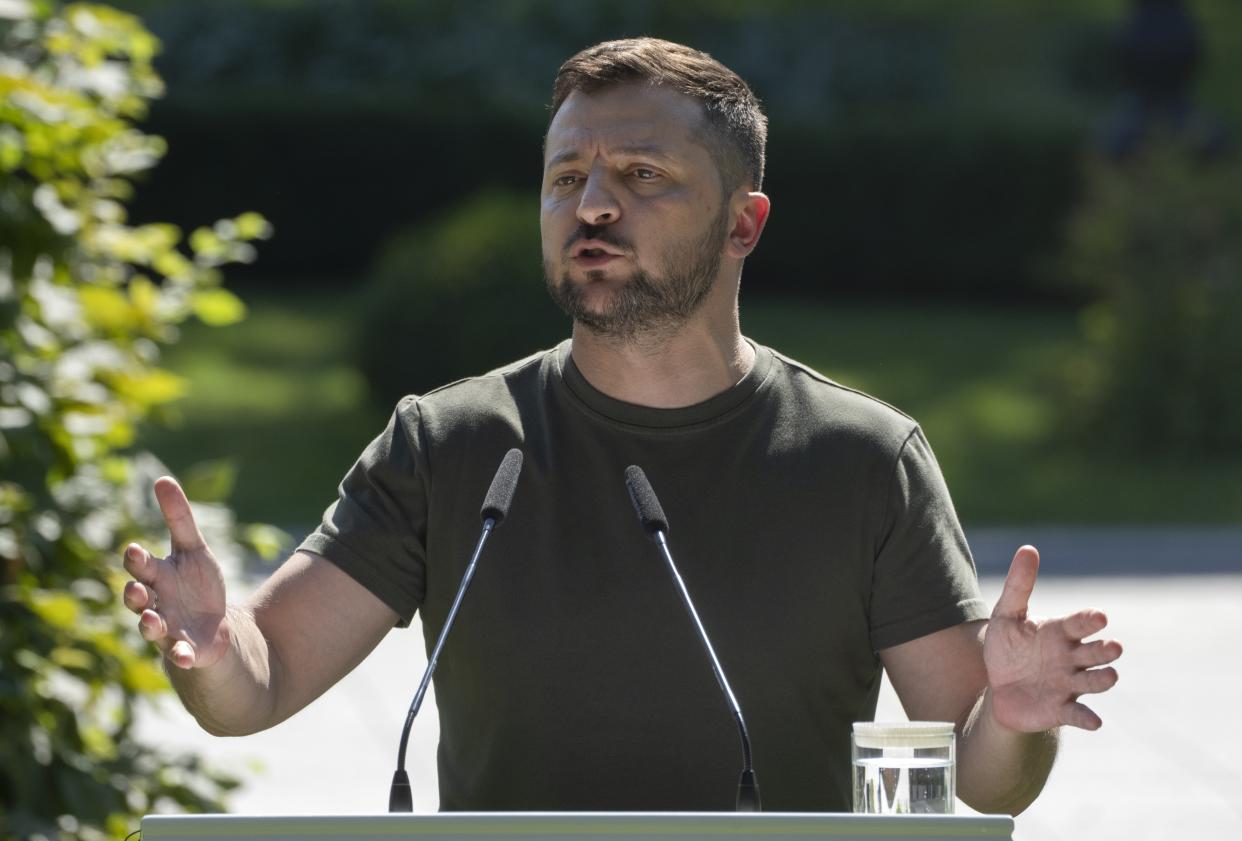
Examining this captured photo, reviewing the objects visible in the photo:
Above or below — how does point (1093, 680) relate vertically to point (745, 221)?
below

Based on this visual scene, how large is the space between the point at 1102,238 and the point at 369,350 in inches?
232

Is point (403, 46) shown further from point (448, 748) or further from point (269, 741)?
point (448, 748)

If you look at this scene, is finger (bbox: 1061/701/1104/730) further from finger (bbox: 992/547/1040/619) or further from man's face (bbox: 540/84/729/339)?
man's face (bbox: 540/84/729/339)

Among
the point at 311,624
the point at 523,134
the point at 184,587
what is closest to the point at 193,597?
the point at 184,587

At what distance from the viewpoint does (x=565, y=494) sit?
313 cm

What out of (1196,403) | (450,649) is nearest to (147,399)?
(450,649)

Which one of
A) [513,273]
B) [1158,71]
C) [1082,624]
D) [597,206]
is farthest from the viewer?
[1158,71]

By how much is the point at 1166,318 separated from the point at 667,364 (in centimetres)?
1349

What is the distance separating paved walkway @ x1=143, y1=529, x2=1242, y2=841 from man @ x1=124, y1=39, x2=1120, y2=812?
6.03 ft

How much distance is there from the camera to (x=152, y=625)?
8.59 feet

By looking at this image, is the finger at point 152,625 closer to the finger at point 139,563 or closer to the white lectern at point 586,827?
the finger at point 139,563

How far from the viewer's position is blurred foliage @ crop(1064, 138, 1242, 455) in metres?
16.0

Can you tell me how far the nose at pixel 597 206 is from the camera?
3.01 m

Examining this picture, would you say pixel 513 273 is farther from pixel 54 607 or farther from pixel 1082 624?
pixel 1082 624
